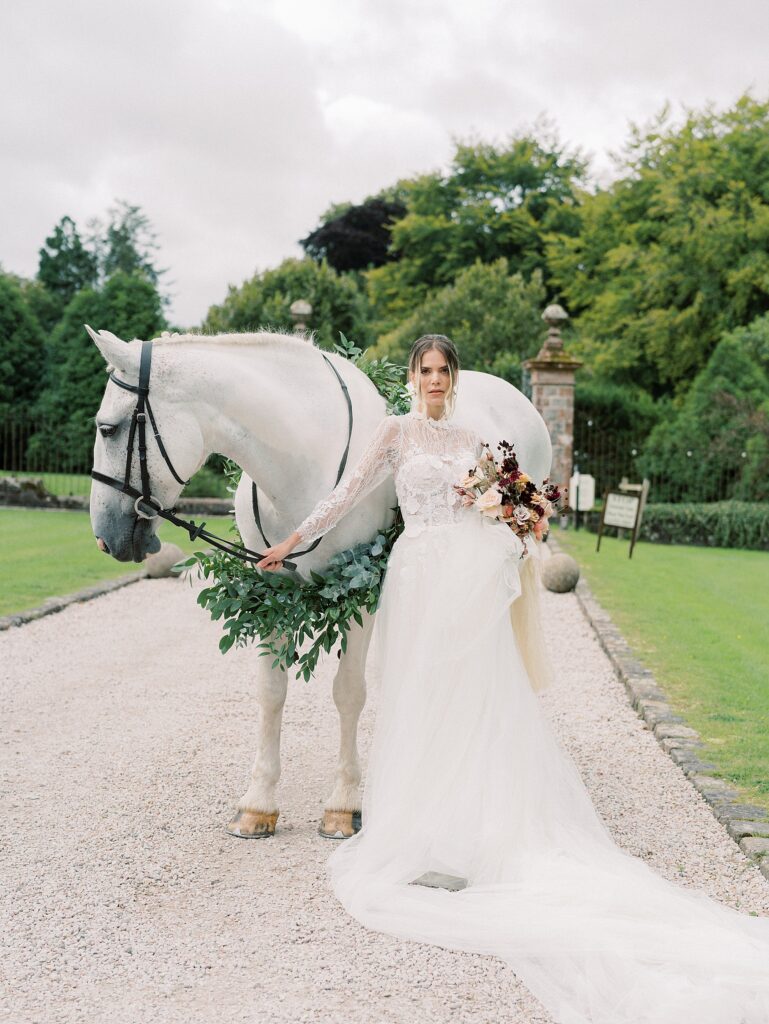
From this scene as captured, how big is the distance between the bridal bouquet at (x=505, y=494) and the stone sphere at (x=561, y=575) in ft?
24.1

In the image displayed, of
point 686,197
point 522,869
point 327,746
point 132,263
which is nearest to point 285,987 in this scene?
point 522,869

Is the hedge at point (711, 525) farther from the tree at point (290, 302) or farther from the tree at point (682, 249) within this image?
the tree at point (290, 302)

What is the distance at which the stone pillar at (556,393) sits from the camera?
1878 centimetres

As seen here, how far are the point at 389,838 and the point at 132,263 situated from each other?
47.4 m

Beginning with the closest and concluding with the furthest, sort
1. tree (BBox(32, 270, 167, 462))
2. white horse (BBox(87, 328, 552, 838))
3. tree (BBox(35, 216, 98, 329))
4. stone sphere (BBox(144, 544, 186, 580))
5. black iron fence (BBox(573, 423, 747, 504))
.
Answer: white horse (BBox(87, 328, 552, 838)) → stone sphere (BBox(144, 544, 186, 580)) → black iron fence (BBox(573, 423, 747, 504)) → tree (BBox(32, 270, 167, 462)) → tree (BBox(35, 216, 98, 329))

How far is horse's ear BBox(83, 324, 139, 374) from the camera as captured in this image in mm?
3480

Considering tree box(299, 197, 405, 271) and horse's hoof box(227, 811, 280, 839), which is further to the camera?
tree box(299, 197, 405, 271)

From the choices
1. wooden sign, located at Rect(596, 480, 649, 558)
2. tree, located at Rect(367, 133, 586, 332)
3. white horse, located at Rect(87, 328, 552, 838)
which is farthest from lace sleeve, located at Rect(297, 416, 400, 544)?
tree, located at Rect(367, 133, 586, 332)

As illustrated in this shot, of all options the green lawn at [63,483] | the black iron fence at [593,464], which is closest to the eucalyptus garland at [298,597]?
the green lawn at [63,483]

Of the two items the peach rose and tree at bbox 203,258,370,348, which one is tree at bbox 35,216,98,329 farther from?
the peach rose

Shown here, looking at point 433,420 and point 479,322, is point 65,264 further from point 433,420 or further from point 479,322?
point 433,420

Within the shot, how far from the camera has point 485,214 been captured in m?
32.7

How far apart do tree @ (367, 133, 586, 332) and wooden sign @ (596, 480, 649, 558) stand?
1743 centimetres

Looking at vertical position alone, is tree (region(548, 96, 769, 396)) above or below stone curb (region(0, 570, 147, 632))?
above
